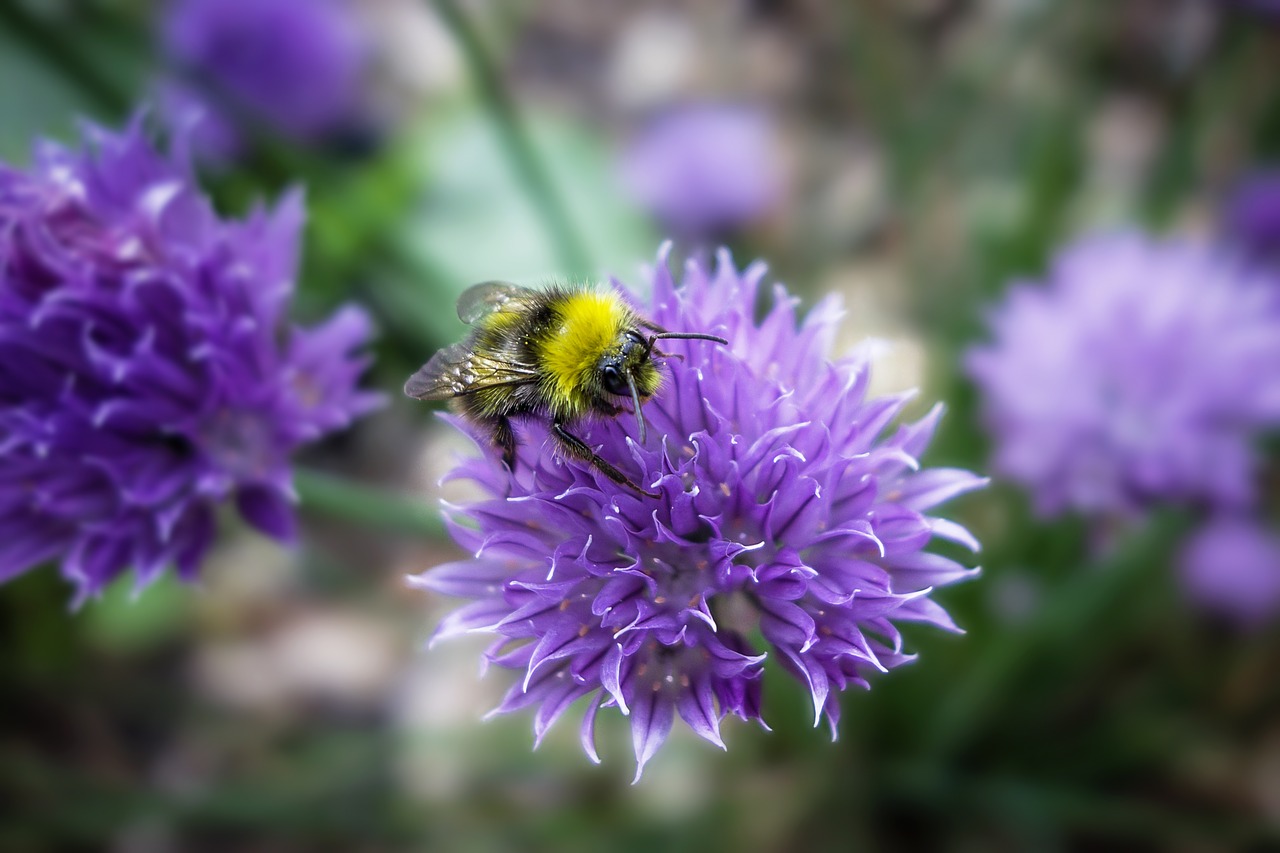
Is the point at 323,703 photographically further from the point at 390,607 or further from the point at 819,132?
the point at 819,132

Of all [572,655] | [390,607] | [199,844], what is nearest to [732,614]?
[572,655]

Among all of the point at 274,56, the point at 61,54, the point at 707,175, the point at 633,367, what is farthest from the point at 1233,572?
the point at 274,56

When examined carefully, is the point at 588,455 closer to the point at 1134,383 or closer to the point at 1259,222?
the point at 1134,383

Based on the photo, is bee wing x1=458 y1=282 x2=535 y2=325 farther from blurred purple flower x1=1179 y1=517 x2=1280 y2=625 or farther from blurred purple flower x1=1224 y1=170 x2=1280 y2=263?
blurred purple flower x1=1224 y1=170 x2=1280 y2=263

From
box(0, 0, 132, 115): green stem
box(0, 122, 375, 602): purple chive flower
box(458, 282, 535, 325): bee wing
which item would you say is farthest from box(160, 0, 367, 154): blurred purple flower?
box(458, 282, 535, 325): bee wing

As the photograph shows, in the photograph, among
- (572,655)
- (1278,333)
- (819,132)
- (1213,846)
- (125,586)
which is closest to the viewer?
(572,655)

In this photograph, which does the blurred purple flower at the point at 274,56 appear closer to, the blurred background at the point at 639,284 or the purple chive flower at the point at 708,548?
the blurred background at the point at 639,284

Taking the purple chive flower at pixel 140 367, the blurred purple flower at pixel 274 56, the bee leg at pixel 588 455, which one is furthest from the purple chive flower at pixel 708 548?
the blurred purple flower at pixel 274 56

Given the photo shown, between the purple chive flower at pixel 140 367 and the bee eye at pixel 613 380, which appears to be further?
the purple chive flower at pixel 140 367
